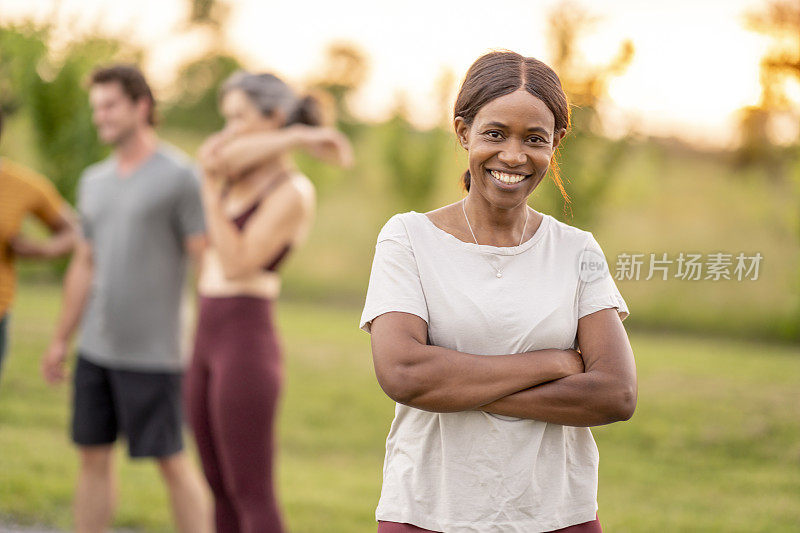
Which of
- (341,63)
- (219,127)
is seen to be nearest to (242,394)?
(341,63)

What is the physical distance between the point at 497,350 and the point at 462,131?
18.7 inches

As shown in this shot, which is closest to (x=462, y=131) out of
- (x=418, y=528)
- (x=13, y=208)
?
(x=418, y=528)

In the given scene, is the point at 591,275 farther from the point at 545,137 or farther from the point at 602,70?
the point at 602,70

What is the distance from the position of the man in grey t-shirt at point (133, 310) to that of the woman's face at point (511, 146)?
228 cm

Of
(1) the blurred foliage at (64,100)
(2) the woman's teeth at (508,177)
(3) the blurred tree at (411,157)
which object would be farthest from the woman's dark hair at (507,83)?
(3) the blurred tree at (411,157)

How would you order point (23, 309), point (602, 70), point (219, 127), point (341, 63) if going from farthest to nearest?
1. point (219, 127)
2. point (341, 63)
3. point (23, 309)
4. point (602, 70)

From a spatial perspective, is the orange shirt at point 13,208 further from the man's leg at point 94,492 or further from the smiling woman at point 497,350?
the smiling woman at point 497,350

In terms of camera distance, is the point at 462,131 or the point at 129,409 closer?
the point at 462,131

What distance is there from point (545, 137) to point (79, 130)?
508 inches

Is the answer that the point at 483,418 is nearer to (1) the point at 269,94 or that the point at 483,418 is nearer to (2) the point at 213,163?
(2) the point at 213,163

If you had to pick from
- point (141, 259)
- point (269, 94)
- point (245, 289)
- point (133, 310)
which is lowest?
point (133, 310)

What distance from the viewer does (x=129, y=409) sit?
3830mm

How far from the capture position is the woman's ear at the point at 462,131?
6.15ft

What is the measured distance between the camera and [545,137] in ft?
5.93
